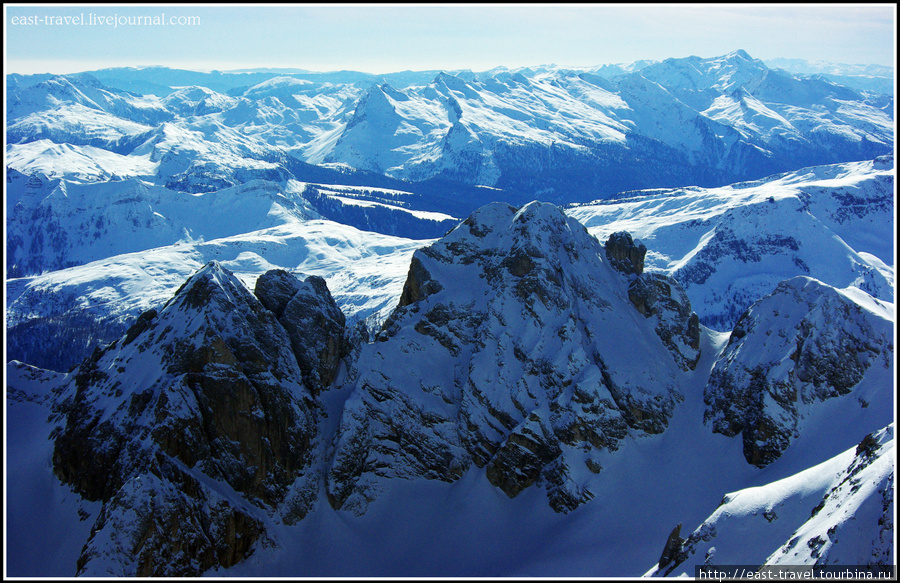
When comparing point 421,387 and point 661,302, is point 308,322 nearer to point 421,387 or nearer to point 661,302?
point 421,387

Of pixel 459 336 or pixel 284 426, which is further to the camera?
pixel 459 336

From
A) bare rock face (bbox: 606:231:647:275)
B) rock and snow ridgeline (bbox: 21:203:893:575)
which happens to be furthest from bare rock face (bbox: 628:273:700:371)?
bare rock face (bbox: 606:231:647:275)

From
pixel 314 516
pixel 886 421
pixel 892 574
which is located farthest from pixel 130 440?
pixel 886 421

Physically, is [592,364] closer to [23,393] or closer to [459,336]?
[459,336]

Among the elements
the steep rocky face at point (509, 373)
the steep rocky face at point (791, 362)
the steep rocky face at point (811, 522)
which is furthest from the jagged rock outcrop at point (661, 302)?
the steep rocky face at point (811, 522)

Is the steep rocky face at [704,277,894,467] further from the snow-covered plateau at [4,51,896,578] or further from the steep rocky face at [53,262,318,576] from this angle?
the steep rocky face at [53,262,318,576]

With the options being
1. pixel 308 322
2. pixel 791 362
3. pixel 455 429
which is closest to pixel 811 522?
pixel 791 362
